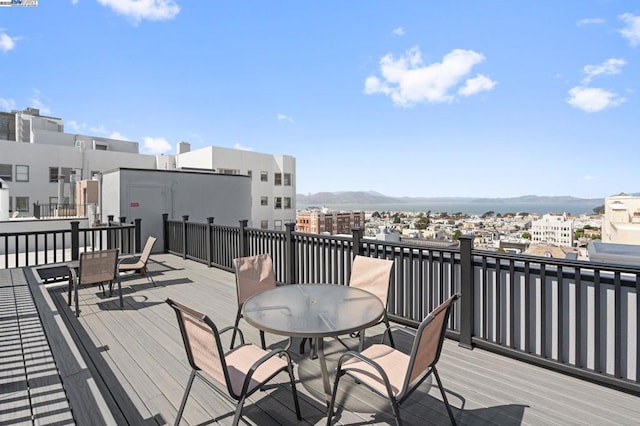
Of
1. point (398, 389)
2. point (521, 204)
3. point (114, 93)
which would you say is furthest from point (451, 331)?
point (521, 204)

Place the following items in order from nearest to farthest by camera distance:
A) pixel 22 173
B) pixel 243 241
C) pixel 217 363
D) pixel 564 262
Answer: pixel 217 363
pixel 564 262
pixel 243 241
pixel 22 173

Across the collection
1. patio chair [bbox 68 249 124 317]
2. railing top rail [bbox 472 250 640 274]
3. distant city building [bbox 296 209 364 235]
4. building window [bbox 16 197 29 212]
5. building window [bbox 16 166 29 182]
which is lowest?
distant city building [bbox 296 209 364 235]

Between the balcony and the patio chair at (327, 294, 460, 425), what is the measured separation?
409mm

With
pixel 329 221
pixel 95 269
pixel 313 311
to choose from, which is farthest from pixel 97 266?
pixel 329 221

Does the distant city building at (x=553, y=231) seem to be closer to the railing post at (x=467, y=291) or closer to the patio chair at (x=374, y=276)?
the railing post at (x=467, y=291)

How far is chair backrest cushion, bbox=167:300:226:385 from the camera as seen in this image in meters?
1.73

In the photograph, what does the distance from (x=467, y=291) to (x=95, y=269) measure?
202 inches

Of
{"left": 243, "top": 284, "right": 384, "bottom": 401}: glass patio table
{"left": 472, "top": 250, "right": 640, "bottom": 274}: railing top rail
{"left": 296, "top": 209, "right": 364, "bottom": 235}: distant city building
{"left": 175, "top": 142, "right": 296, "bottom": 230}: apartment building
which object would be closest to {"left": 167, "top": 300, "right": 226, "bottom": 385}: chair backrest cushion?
{"left": 243, "top": 284, "right": 384, "bottom": 401}: glass patio table

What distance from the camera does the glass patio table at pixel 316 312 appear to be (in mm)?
2137

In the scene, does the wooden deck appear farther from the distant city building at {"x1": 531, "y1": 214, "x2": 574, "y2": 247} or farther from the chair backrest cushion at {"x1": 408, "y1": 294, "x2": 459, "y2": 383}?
the distant city building at {"x1": 531, "y1": 214, "x2": 574, "y2": 247}

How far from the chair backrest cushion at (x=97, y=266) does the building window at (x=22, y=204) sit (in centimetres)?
2488

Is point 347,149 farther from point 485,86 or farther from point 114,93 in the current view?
point 114,93

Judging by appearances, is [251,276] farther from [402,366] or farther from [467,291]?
[467,291]

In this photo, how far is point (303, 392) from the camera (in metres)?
2.49
